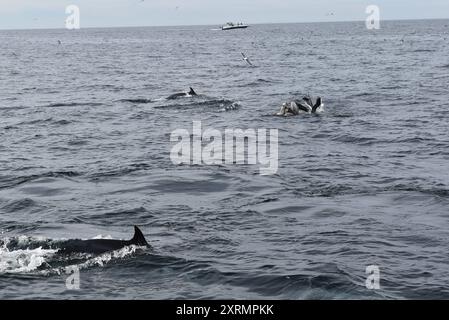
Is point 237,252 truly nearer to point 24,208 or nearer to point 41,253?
point 41,253

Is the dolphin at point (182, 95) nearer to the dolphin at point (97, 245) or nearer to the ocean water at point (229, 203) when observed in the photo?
the ocean water at point (229, 203)

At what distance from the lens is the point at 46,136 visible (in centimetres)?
3188

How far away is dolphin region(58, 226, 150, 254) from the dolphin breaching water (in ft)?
72.9

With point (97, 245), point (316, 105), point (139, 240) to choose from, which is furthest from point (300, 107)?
point (97, 245)

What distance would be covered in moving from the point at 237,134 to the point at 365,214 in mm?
13411

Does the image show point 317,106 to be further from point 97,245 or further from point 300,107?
point 97,245

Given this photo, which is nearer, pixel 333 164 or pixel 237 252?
pixel 237 252

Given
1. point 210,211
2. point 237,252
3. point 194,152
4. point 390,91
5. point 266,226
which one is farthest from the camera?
point 390,91

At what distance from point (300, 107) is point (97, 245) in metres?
23.6

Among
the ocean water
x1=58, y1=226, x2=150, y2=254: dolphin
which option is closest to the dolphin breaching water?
the ocean water

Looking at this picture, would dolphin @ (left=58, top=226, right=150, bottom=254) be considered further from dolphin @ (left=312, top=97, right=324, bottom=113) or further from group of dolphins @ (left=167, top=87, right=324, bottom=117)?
dolphin @ (left=312, top=97, right=324, bottom=113)

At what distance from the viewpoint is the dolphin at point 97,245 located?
14.7 metres
